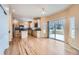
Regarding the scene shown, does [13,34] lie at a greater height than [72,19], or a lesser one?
lesser

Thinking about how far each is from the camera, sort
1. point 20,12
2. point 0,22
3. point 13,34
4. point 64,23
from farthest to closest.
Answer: point 13,34 < point 20,12 < point 64,23 < point 0,22

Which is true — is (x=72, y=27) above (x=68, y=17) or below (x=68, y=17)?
below

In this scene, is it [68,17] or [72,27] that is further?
[72,27]

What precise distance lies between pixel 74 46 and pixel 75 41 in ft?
0.67

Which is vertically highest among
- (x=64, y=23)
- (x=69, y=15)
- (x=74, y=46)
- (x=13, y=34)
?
(x=69, y=15)

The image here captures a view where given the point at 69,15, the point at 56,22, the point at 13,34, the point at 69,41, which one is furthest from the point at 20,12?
the point at 69,41

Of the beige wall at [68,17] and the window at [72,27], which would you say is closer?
the beige wall at [68,17]

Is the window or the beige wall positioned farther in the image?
the window

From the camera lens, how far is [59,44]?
445cm
